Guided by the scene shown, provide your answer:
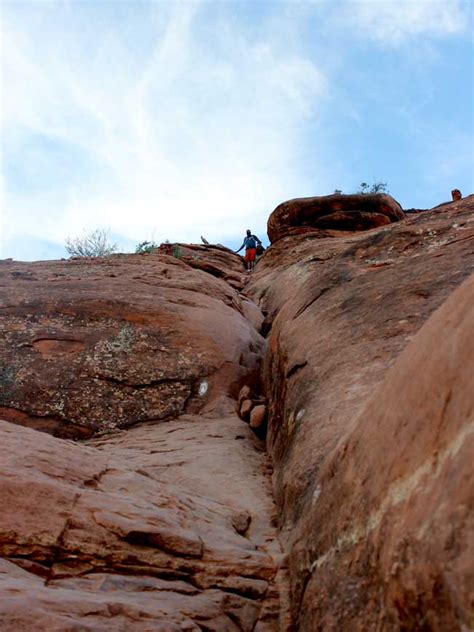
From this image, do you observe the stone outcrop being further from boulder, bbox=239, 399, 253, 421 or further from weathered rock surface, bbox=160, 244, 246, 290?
weathered rock surface, bbox=160, 244, 246, 290

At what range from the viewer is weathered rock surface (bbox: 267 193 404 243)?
1466cm

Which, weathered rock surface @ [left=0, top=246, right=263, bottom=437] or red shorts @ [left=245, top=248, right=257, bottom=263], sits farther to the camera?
red shorts @ [left=245, top=248, right=257, bottom=263]

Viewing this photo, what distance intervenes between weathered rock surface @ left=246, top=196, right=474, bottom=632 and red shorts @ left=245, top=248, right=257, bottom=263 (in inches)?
462

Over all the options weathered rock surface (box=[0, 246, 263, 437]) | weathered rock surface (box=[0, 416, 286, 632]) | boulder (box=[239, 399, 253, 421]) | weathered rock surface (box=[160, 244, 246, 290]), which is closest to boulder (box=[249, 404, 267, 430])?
boulder (box=[239, 399, 253, 421])

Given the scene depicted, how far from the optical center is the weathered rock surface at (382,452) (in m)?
2.03

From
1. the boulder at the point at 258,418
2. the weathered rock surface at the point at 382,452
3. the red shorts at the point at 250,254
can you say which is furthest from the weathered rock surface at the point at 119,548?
the red shorts at the point at 250,254

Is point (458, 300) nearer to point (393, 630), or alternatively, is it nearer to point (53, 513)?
point (393, 630)

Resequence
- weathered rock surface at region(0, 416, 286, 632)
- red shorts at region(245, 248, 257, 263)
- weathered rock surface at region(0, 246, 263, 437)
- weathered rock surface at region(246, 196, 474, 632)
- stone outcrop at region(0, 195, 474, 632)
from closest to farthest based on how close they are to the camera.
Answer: weathered rock surface at region(246, 196, 474, 632)
stone outcrop at region(0, 195, 474, 632)
weathered rock surface at region(0, 416, 286, 632)
weathered rock surface at region(0, 246, 263, 437)
red shorts at region(245, 248, 257, 263)

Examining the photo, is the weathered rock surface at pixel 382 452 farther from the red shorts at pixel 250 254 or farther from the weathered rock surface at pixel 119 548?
the red shorts at pixel 250 254

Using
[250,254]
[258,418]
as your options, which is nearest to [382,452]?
[258,418]

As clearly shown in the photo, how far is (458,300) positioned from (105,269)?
8.87 m

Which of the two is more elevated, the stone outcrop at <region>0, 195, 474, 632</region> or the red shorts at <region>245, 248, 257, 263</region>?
the red shorts at <region>245, 248, 257, 263</region>

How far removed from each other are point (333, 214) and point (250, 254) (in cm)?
402

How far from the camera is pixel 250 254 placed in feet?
60.2
